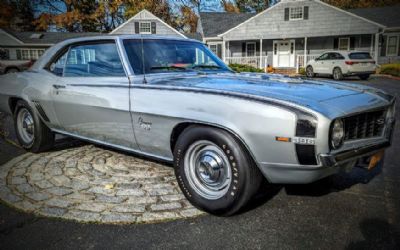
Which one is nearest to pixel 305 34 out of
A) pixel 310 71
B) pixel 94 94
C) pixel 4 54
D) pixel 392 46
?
pixel 310 71

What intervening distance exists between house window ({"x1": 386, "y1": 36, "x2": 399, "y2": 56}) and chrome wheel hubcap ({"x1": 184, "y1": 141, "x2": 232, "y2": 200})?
97.4 ft


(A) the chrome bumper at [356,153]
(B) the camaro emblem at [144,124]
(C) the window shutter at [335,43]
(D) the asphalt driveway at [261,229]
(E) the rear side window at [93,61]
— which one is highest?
(C) the window shutter at [335,43]

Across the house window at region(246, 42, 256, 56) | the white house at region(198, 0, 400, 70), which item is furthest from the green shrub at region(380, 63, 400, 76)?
the house window at region(246, 42, 256, 56)

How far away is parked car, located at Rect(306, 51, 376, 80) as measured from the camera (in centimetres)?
1789

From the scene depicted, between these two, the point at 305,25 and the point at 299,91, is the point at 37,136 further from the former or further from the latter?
the point at 305,25

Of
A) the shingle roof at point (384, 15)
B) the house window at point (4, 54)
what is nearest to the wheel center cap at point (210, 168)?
the shingle roof at point (384, 15)

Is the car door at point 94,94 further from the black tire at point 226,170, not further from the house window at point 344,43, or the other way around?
the house window at point 344,43

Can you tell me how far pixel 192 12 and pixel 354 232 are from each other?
45516 mm

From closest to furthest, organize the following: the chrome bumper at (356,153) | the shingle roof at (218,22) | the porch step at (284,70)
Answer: the chrome bumper at (356,153)
the porch step at (284,70)
the shingle roof at (218,22)

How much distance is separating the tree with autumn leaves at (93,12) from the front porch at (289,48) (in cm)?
1642

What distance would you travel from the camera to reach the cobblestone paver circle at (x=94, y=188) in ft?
9.78

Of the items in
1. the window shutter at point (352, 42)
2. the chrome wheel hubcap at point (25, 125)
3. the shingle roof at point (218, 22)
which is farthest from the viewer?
the shingle roof at point (218, 22)

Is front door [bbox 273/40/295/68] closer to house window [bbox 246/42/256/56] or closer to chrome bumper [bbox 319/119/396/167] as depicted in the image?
house window [bbox 246/42/256/56]

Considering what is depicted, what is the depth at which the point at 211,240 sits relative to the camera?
2.52 meters
